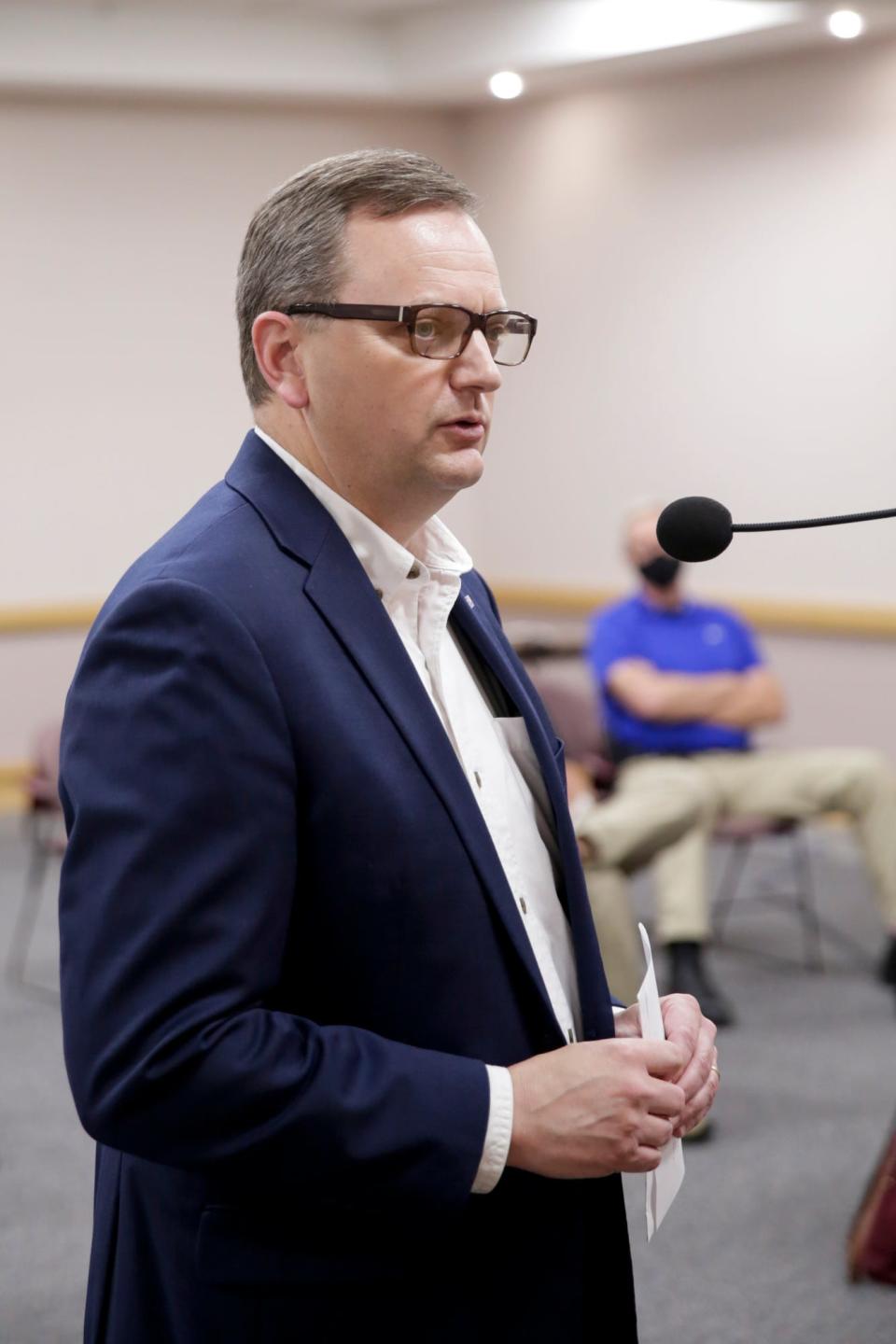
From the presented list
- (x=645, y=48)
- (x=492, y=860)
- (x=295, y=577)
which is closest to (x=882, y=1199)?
(x=492, y=860)

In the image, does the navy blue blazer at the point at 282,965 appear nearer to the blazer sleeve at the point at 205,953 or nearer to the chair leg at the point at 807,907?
the blazer sleeve at the point at 205,953

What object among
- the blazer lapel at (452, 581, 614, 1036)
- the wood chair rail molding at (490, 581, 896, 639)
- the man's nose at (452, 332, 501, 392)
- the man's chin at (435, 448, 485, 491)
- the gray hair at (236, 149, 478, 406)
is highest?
the gray hair at (236, 149, 478, 406)

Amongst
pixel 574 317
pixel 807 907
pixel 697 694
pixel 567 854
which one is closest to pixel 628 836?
pixel 697 694

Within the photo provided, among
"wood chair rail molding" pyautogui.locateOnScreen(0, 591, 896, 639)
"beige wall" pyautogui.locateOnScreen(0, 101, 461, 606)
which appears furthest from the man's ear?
"beige wall" pyautogui.locateOnScreen(0, 101, 461, 606)

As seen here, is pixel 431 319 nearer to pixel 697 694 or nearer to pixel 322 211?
pixel 322 211

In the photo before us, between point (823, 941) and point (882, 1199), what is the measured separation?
2222mm

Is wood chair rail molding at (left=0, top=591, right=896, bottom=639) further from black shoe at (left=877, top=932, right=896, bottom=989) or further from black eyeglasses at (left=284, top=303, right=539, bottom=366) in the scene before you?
black eyeglasses at (left=284, top=303, right=539, bottom=366)

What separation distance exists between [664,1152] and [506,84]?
19.1 feet

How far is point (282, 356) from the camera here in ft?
4.18

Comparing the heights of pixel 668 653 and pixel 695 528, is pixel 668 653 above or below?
below

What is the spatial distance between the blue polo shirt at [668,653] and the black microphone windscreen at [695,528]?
3466 millimetres

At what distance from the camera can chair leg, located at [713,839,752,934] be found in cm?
516

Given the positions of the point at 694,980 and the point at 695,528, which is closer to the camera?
the point at 695,528

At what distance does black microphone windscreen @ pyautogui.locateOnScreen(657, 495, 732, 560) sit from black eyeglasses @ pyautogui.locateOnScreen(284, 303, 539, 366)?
20 centimetres
